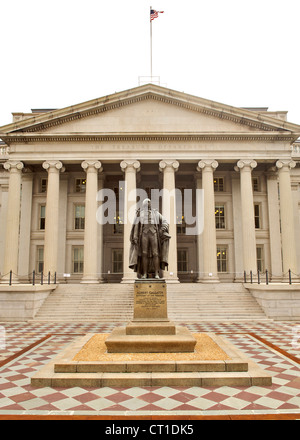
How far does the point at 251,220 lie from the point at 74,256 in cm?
1557

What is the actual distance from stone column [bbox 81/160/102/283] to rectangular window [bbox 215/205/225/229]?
11385 mm

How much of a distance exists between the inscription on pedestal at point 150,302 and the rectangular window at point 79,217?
877 inches

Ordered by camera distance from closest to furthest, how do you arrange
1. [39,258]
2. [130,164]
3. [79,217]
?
[130,164]
[39,258]
[79,217]

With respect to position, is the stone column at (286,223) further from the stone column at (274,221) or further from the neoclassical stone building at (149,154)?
the stone column at (274,221)

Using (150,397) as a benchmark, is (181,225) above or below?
above

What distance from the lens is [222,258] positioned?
3166 cm

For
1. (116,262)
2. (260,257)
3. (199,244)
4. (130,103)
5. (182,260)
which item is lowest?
(116,262)

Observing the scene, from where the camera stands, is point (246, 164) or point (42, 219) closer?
point (246, 164)

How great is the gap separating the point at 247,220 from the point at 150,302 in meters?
18.6

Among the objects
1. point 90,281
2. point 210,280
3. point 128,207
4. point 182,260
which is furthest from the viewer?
point 182,260

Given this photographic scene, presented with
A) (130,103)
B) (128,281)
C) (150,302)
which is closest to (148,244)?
(150,302)

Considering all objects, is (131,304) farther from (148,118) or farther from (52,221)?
(148,118)

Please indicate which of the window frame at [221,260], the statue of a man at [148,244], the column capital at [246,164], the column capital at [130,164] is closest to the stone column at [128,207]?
the column capital at [130,164]

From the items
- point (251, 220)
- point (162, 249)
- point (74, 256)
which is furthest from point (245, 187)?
point (162, 249)
